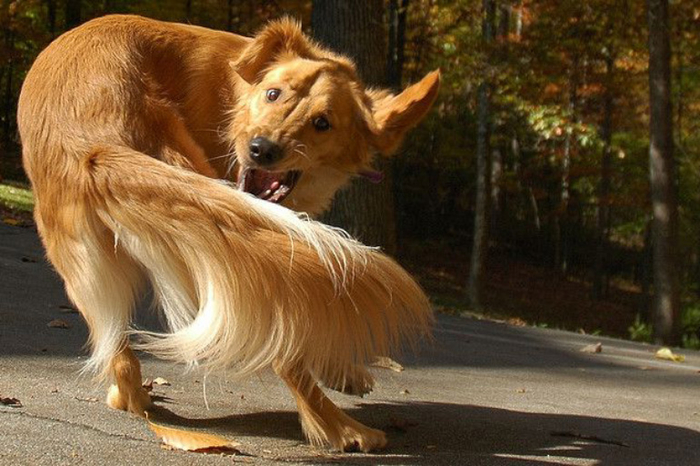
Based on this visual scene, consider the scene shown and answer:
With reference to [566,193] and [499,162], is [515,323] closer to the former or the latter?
[499,162]

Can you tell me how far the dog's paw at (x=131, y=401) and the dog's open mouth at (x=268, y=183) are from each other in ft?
3.24

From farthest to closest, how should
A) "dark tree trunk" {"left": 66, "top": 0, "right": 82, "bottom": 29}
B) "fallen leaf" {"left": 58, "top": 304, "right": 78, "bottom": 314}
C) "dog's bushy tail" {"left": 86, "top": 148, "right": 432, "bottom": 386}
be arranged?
"dark tree trunk" {"left": 66, "top": 0, "right": 82, "bottom": 29} → "fallen leaf" {"left": 58, "top": 304, "right": 78, "bottom": 314} → "dog's bushy tail" {"left": 86, "top": 148, "right": 432, "bottom": 386}

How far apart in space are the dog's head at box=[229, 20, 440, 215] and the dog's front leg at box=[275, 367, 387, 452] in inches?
32.4

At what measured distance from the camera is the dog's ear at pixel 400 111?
445cm

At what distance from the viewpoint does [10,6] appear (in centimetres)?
2048

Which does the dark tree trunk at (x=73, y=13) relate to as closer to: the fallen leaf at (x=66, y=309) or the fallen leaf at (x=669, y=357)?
the fallen leaf at (x=669, y=357)

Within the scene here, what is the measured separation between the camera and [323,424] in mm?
3992

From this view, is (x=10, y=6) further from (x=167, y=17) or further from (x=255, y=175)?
(x=255, y=175)

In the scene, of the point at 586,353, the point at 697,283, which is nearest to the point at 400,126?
the point at 586,353

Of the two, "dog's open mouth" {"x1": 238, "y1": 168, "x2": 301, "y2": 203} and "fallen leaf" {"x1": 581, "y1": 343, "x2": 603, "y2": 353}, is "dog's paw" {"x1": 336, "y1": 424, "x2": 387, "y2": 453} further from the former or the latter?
"fallen leaf" {"x1": 581, "y1": 343, "x2": 603, "y2": 353}

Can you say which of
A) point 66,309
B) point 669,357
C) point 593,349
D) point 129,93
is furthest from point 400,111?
point 669,357

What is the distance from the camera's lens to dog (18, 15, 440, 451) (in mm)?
3152

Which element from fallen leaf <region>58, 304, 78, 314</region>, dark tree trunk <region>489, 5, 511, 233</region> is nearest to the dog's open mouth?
fallen leaf <region>58, 304, 78, 314</region>

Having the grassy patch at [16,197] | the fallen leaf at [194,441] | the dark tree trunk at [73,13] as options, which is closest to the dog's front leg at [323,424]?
the fallen leaf at [194,441]
